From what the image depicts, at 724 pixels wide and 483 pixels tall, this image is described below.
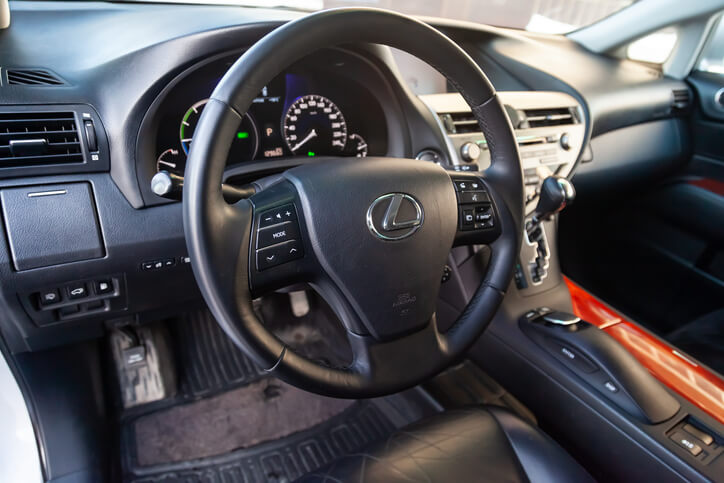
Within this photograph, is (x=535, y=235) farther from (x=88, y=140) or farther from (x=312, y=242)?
(x=88, y=140)

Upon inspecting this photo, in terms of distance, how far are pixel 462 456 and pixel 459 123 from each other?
94cm

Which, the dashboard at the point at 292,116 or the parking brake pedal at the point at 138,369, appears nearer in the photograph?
the dashboard at the point at 292,116

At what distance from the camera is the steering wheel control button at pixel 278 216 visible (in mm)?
790

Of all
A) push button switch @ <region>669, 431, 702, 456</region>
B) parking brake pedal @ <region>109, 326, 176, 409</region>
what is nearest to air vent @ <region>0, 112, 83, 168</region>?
parking brake pedal @ <region>109, 326, 176, 409</region>

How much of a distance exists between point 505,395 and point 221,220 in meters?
1.12

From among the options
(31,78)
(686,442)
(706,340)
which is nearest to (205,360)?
(31,78)

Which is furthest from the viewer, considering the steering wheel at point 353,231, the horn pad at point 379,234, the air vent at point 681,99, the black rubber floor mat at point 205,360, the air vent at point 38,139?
the air vent at point 681,99

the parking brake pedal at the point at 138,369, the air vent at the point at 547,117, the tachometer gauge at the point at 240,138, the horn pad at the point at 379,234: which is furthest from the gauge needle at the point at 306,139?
the parking brake pedal at the point at 138,369

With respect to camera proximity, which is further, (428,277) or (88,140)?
(88,140)

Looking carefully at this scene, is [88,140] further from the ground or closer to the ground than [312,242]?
further from the ground

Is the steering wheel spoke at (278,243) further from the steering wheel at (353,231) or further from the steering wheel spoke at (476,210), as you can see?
the steering wheel spoke at (476,210)

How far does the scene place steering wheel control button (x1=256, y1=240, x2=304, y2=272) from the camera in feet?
2.55

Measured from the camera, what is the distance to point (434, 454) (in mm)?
957

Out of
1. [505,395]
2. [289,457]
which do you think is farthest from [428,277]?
[289,457]
